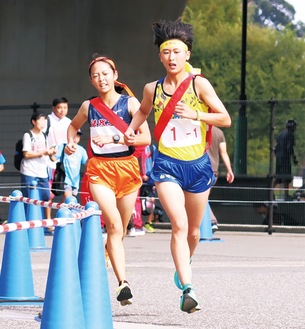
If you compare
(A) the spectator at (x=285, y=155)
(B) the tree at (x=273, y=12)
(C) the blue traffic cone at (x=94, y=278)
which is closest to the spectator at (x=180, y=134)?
(C) the blue traffic cone at (x=94, y=278)

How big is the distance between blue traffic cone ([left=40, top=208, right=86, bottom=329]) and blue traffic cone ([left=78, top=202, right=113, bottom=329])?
541 millimetres

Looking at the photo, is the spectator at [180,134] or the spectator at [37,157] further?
the spectator at [37,157]

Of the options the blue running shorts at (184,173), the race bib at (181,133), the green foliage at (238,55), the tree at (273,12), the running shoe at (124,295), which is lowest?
the running shoe at (124,295)

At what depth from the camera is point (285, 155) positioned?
75.4 ft

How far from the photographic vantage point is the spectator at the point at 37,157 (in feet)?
63.1

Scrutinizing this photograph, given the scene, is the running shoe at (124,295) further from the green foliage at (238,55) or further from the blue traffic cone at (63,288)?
the green foliage at (238,55)

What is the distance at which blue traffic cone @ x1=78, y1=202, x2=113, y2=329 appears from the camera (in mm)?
8133

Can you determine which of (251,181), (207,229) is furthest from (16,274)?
(251,181)

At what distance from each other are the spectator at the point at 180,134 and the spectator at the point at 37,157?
921cm

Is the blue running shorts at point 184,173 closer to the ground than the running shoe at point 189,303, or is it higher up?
higher up

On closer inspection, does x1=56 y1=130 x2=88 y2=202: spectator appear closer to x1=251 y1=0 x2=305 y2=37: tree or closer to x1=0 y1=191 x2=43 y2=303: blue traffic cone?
x1=0 y1=191 x2=43 y2=303: blue traffic cone

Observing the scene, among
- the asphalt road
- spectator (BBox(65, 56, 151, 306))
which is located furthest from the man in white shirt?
spectator (BBox(65, 56, 151, 306))

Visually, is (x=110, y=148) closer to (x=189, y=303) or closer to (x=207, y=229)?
(x=189, y=303)

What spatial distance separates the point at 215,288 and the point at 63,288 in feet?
14.7
